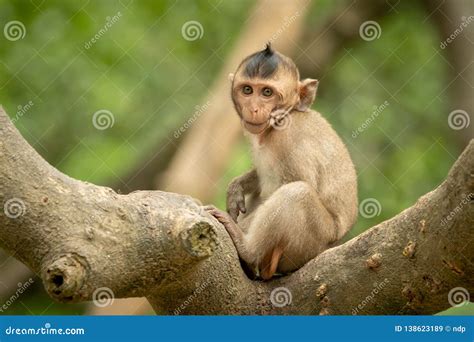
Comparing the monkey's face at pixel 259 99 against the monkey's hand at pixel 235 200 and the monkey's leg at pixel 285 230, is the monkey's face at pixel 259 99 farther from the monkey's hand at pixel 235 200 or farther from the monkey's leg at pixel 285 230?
the monkey's leg at pixel 285 230

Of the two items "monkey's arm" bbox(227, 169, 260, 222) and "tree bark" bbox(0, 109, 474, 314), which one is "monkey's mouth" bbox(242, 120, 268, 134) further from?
"tree bark" bbox(0, 109, 474, 314)

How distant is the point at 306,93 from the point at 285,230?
146 cm

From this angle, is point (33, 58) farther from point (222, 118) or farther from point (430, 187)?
point (430, 187)

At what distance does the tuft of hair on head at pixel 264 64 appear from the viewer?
694 cm

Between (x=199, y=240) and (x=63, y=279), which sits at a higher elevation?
(x=199, y=240)

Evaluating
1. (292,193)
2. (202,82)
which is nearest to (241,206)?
(292,193)

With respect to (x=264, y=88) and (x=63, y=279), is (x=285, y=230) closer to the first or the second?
(x=264, y=88)

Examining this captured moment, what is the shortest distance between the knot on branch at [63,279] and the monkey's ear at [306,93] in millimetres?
3085

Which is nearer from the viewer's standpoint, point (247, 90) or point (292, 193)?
point (292, 193)

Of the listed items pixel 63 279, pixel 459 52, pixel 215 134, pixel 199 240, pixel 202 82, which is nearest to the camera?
pixel 63 279

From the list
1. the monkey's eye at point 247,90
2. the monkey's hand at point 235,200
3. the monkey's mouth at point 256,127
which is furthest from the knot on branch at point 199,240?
the monkey's eye at point 247,90

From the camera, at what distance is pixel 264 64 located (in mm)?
6988

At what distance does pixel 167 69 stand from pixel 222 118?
351 centimetres

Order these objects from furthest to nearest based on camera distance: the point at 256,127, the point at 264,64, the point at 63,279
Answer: the point at 264,64 < the point at 256,127 < the point at 63,279
